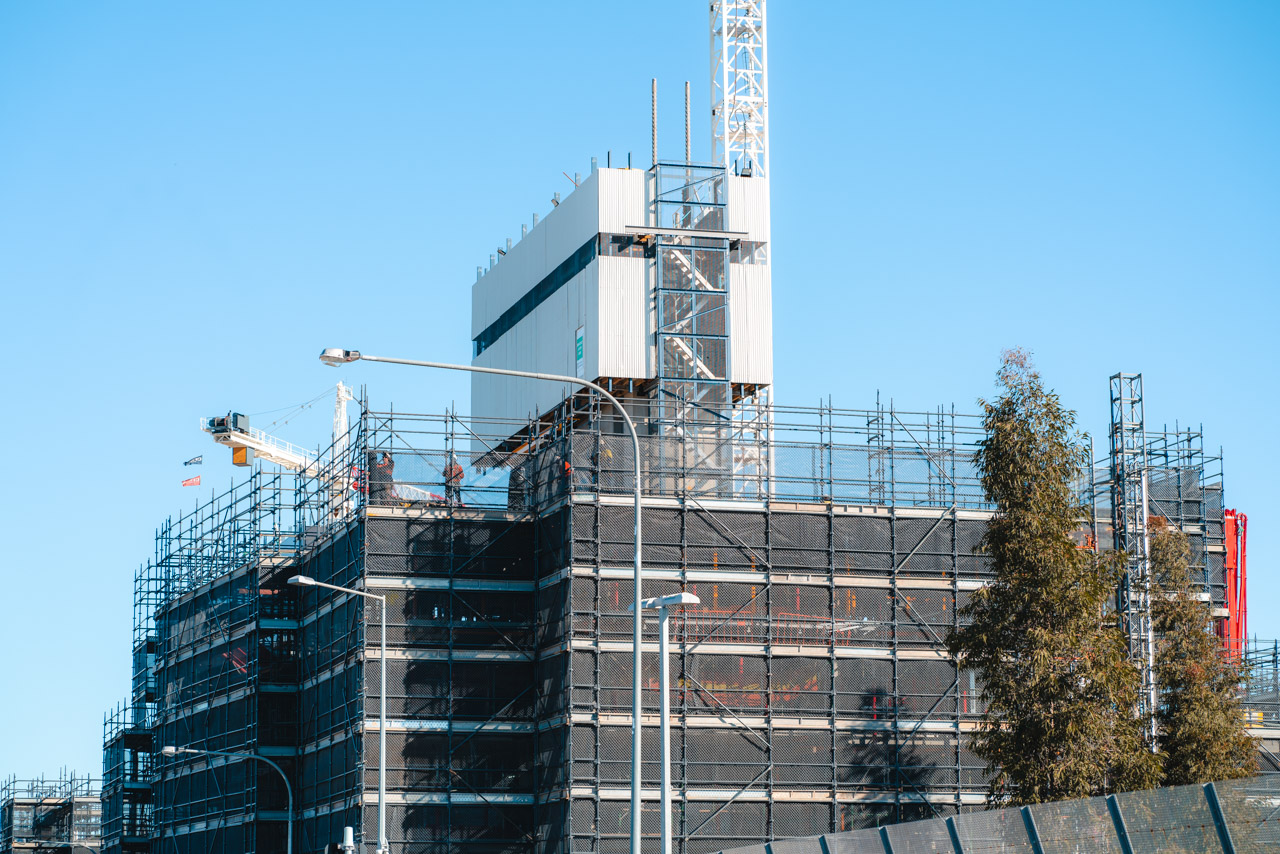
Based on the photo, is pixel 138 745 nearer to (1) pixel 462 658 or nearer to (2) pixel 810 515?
(1) pixel 462 658

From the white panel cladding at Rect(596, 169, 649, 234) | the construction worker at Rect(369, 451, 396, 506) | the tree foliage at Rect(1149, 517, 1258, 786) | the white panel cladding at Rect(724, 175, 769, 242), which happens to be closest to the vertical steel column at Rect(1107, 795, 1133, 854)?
the tree foliage at Rect(1149, 517, 1258, 786)

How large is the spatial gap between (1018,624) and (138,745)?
44316 mm

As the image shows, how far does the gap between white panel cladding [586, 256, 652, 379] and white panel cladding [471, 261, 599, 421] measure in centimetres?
31

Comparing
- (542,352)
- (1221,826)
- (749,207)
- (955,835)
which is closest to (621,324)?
(542,352)

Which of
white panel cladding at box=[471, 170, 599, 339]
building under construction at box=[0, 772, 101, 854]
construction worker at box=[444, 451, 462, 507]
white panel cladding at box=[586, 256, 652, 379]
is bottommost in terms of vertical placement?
building under construction at box=[0, 772, 101, 854]

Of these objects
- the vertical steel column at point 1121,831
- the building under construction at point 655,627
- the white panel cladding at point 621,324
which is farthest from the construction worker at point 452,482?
the vertical steel column at point 1121,831

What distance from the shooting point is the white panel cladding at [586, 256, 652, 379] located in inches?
2389

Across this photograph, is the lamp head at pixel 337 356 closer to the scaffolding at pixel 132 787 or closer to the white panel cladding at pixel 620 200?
the white panel cladding at pixel 620 200

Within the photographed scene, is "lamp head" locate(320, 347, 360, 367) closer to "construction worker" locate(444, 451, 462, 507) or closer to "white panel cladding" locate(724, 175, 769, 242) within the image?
"construction worker" locate(444, 451, 462, 507)

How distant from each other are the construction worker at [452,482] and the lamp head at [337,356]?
19409 mm

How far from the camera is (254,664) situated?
190 feet

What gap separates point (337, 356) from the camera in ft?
96.3

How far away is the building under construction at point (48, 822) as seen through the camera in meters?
99.0

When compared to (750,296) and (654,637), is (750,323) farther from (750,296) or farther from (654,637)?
(654,637)
